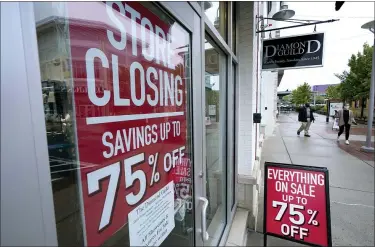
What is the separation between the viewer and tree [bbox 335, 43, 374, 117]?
1853 centimetres

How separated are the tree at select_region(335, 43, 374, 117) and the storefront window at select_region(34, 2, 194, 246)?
2352 centimetres

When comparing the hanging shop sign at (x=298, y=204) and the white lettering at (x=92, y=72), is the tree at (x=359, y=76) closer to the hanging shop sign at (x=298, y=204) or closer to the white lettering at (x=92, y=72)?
the hanging shop sign at (x=298, y=204)

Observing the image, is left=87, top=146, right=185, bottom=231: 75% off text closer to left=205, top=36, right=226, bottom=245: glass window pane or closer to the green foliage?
left=205, top=36, right=226, bottom=245: glass window pane

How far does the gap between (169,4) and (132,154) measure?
30.2 inches

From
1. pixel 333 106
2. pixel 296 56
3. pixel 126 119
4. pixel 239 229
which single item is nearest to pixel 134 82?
pixel 126 119

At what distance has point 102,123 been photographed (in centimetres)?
75

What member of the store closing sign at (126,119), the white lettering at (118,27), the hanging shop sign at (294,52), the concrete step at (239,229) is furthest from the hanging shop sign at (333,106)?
the white lettering at (118,27)

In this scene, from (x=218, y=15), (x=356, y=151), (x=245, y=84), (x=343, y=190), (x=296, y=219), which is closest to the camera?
(x=218, y=15)

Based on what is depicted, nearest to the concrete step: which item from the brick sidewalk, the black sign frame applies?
the black sign frame

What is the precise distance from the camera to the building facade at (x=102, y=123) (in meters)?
0.47

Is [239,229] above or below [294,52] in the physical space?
below

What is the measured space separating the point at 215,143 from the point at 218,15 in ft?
4.58

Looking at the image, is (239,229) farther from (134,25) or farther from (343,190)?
(343,190)

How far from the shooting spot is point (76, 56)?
68cm
